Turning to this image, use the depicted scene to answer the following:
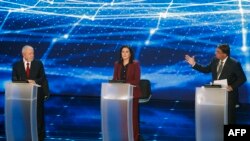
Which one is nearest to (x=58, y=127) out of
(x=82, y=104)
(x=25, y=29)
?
(x=82, y=104)

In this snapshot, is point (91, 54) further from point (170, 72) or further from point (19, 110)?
point (19, 110)

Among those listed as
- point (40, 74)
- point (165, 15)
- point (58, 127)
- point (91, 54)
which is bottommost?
point (58, 127)

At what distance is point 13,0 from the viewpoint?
10398 mm

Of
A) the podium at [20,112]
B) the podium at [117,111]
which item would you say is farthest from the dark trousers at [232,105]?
the podium at [20,112]

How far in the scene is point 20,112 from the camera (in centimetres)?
486

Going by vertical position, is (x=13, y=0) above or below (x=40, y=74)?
above

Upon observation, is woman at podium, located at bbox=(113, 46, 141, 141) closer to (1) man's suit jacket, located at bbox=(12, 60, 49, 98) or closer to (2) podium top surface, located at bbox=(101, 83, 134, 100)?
(2) podium top surface, located at bbox=(101, 83, 134, 100)

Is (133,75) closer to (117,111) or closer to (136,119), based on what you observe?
(136,119)

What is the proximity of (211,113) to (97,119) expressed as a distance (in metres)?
3.50

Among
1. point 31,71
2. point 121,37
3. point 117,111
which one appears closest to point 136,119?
point 117,111

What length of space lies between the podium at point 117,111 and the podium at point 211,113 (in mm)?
721

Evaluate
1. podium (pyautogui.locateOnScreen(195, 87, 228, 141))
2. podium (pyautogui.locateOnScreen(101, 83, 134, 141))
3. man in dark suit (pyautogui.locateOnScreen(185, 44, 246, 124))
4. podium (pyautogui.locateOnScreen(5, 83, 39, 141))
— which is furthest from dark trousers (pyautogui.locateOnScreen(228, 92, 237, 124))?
podium (pyautogui.locateOnScreen(5, 83, 39, 141))

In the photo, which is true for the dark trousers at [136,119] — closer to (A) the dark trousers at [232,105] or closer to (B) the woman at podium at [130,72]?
(B) the woman at podium at [130,72]

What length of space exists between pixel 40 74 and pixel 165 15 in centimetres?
461
